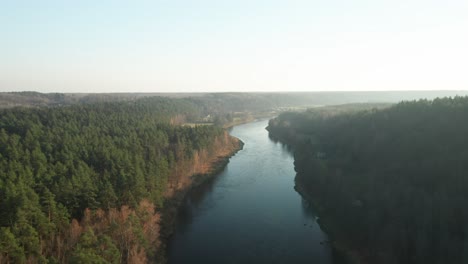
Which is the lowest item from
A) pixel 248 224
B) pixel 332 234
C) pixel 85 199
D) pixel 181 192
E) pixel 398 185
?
pixel 332 234

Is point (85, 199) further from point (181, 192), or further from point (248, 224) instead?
point (248, 224)

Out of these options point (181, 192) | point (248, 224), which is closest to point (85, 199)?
point (181, 192)

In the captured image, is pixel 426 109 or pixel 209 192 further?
pixel 426 109

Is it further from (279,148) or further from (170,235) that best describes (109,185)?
(279,148)

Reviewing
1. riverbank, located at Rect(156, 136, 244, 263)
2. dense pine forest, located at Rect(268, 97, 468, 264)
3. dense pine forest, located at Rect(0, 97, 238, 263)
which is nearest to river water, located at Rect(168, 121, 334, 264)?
riverbank, located at Rect(156, 136, 244, 263)

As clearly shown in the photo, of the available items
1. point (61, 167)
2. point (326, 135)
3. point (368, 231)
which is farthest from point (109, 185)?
point (326, 135)

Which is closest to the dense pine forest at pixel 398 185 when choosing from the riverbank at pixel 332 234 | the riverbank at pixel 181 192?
the riverbank at pixel 332 234
